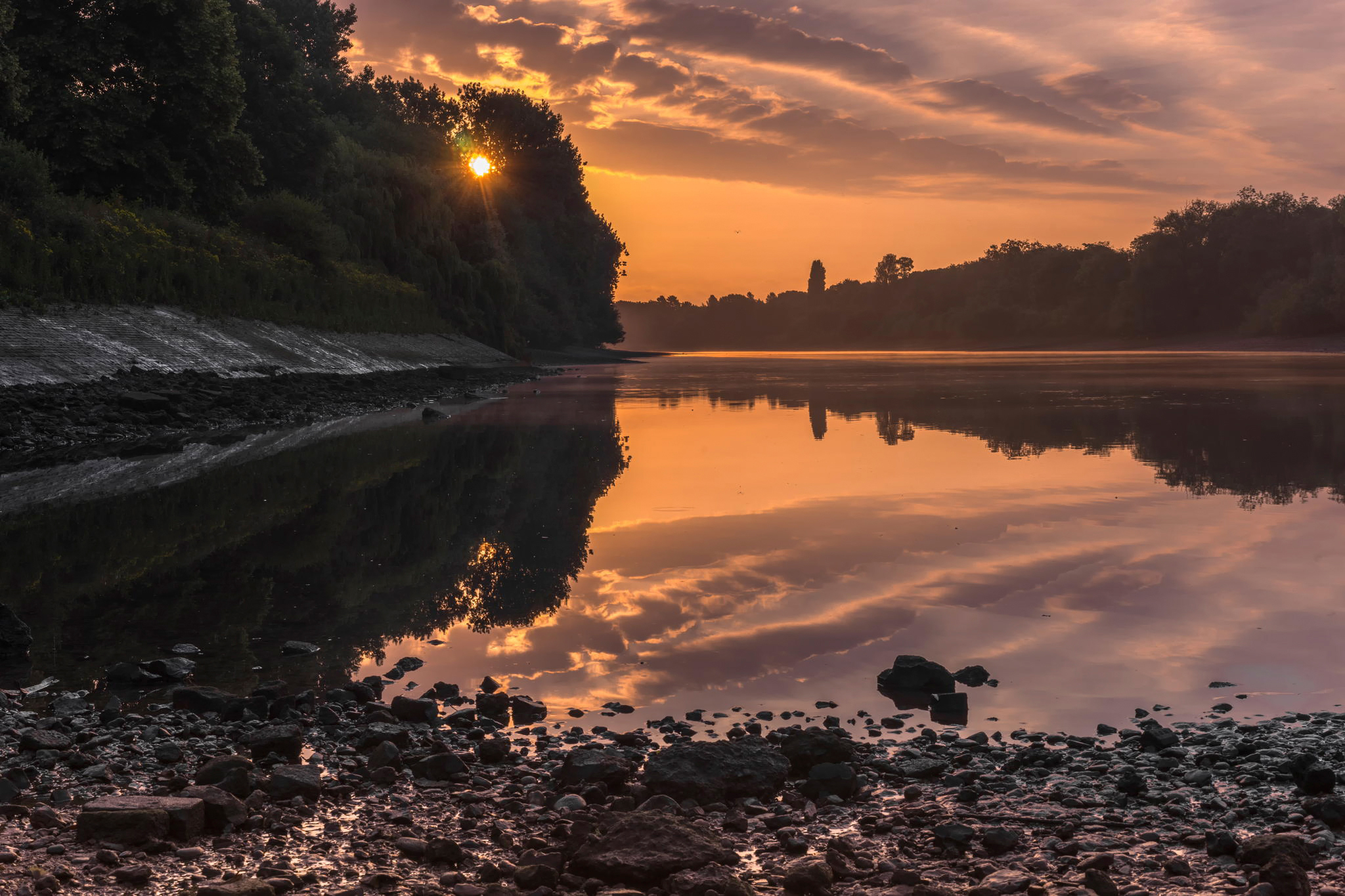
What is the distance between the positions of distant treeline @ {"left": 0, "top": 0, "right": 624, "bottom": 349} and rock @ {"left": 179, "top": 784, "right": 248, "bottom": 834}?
A: 80.5 feet

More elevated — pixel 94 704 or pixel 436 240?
pixel 436 240

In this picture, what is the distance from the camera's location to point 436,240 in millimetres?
63406

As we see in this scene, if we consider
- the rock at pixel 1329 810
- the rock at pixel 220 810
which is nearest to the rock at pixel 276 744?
the rock at pixel 220 810

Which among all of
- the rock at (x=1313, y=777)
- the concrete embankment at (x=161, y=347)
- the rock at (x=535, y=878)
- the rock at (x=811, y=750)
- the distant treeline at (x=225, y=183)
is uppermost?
the distant treeline at (x=225, y=183)

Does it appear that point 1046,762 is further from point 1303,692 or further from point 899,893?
point 1303,692

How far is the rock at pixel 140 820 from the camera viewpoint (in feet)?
13.3

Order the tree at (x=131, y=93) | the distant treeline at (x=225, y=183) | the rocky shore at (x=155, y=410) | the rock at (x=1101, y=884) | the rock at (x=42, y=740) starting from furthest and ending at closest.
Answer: the tree at (x=131, y=93) → the distant treeline at (x=225, y=183) → the rocky shore at (x=155, y=410) → the rock at (x=42, y=740) → the rock at (x=1101, y=884)

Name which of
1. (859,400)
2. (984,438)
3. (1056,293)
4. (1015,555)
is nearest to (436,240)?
(859,400)

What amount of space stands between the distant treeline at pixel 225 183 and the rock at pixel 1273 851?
1069 inches

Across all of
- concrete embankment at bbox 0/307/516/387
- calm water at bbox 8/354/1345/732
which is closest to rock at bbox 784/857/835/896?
calm water at bbox 8/354/1345/732

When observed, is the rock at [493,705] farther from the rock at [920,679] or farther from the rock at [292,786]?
the rock at [920,679]

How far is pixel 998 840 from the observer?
413 centimetres

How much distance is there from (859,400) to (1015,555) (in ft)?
82.8

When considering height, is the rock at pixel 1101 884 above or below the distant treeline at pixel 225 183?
below
